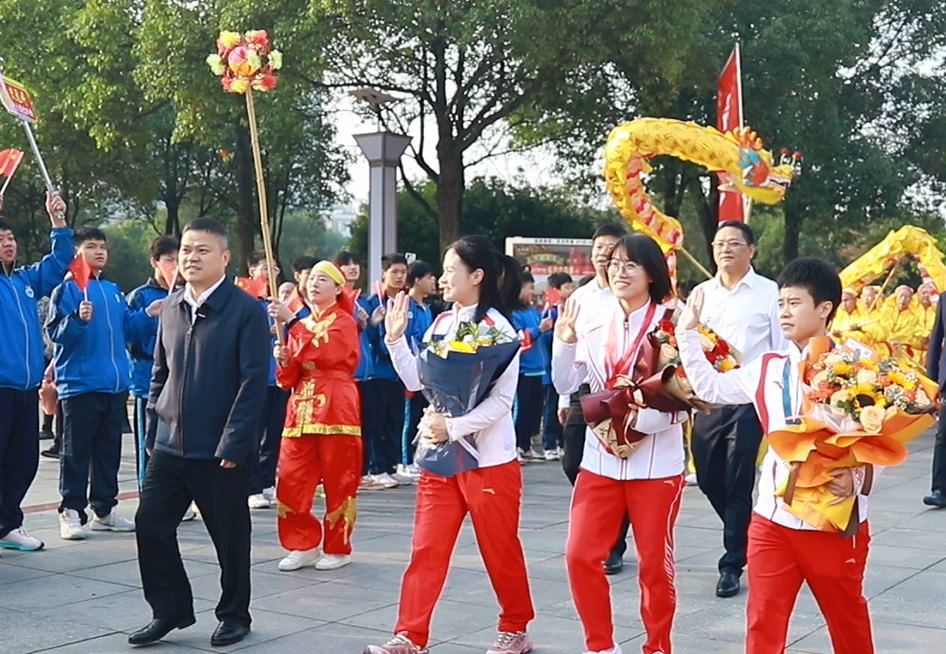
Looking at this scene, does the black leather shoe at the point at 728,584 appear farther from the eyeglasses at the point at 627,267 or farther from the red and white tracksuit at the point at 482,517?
the eyeglasses at the point at 627,267

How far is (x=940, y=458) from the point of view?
336 inches

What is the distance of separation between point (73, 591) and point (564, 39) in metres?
12.9

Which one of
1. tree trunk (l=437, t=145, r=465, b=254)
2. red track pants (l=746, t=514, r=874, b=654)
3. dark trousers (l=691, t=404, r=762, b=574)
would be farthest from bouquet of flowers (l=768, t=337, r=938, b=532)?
tree trunk (l=437, t=145, r=465, b=254)

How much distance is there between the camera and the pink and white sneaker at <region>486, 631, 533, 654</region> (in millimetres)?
4613

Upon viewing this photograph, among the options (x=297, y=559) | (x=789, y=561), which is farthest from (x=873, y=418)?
(x=297, y=559)

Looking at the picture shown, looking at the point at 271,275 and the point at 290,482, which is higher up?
the point at 271,275

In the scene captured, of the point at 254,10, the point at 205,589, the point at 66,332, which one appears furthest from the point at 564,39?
the point at 205,589

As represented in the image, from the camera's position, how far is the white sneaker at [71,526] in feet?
22.9

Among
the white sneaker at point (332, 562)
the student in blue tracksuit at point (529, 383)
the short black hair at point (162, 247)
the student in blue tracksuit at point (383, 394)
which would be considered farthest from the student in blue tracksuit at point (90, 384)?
the student in blue tracksuit at point (529, 383)

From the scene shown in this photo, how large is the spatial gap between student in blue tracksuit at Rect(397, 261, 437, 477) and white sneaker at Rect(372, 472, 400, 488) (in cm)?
29

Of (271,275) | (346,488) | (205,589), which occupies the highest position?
(271,275)

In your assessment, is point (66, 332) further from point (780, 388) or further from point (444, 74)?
point (444, 74)

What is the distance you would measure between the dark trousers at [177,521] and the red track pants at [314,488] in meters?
1.31

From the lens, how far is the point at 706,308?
237 inches
